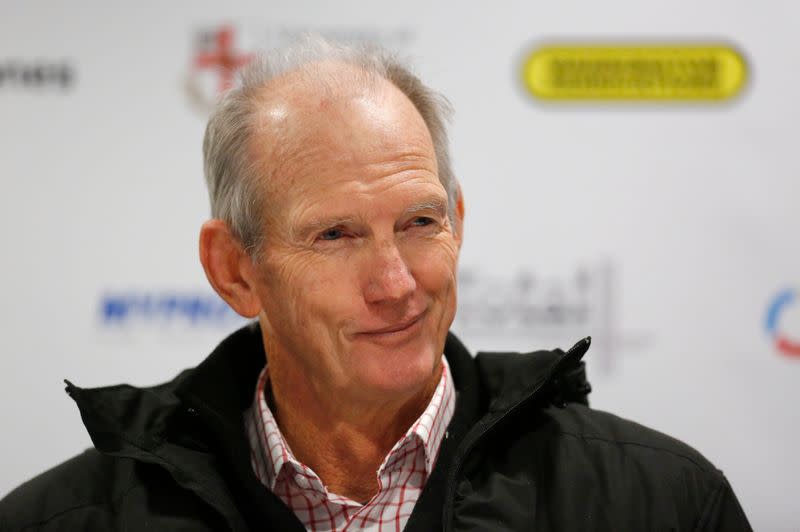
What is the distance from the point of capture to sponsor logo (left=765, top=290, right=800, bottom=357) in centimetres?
241

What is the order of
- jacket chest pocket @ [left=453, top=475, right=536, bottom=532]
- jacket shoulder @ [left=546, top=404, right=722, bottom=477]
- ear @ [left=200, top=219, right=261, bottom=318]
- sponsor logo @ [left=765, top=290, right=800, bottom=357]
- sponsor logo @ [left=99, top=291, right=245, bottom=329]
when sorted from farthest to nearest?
sponsor logo @ [left=99, top=291, right=245, bottom=329] < sponsor logo @ [left=765, top=290, right=800, bottom=357] < ear @ [left=200, top=219, right=261, bottom=318] < jacket shoulder @ [left=546, top=404, right=722, bottom=477] < jacket chest pocket @ [left=453, top=475, right=536, bottom=532]

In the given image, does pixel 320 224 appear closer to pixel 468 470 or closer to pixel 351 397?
pixel 351 397

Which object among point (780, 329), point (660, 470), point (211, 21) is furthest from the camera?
point (211, 21)

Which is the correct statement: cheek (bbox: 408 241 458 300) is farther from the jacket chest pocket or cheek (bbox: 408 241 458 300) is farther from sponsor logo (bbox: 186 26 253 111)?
sponsor logo (bbox: 186 26 253 111)

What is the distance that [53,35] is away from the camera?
260 cm

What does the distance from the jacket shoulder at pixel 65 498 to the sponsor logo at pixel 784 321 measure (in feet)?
5.65

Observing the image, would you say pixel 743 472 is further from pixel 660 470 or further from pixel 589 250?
pixel 660 470

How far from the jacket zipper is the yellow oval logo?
1323 mm

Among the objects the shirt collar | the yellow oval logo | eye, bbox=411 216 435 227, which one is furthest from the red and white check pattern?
the yellow oval logo

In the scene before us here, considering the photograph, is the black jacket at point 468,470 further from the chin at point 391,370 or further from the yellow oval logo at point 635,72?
the yellow oval logo at point 635,72

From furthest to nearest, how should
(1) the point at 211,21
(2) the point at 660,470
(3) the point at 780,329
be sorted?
1. (1) the point at 211,21
2. (3) the point at 780,329
3. (2) the point at 660,470

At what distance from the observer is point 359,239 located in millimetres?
1299

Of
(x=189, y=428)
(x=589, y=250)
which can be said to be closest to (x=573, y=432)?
(x=189, y=428)

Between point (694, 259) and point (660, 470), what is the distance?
1.22 m
